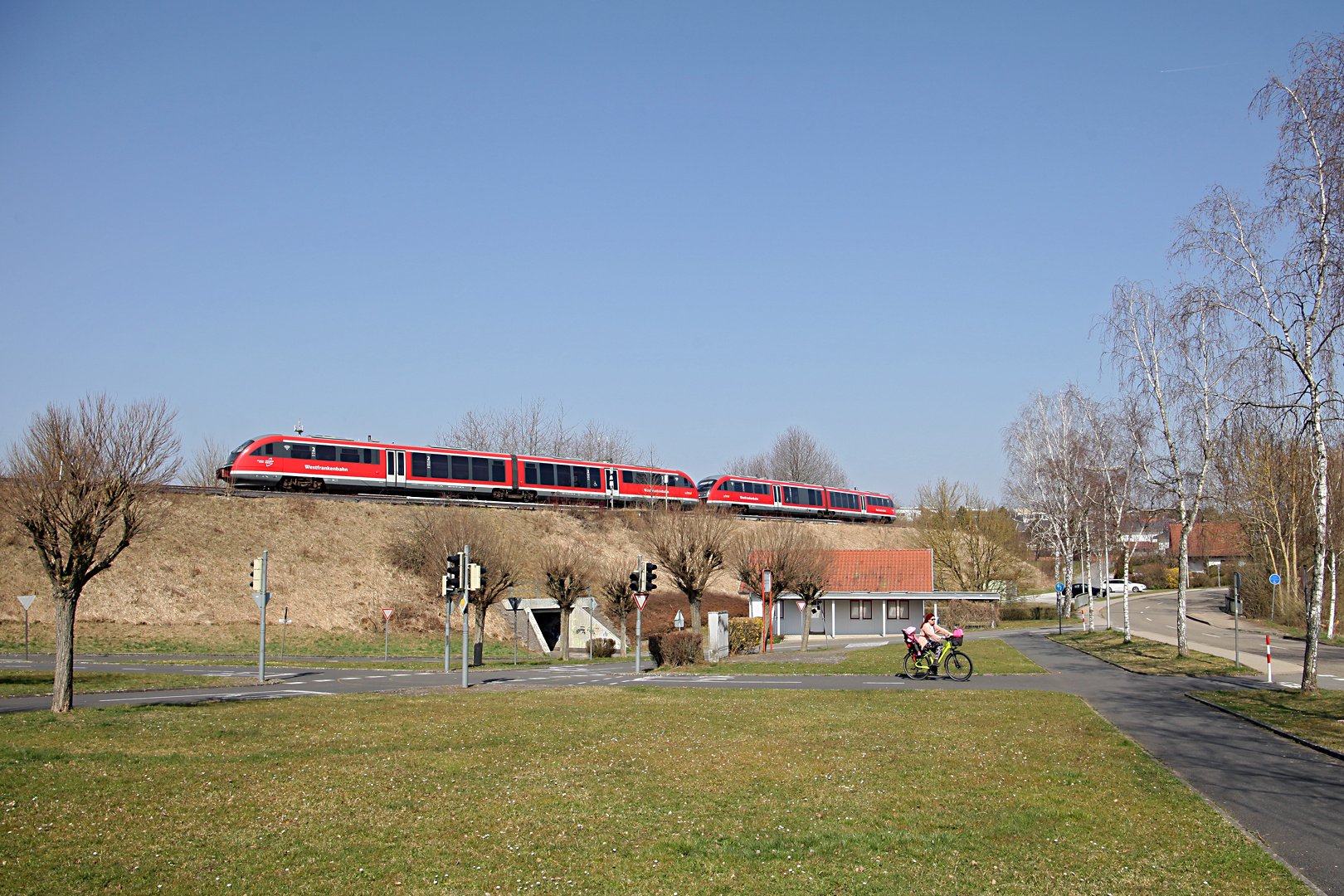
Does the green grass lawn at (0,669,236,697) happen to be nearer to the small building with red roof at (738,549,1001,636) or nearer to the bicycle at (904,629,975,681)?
the bicycle at (904,629,975,681)

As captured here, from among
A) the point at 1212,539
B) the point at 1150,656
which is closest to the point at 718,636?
the point at 1150,656

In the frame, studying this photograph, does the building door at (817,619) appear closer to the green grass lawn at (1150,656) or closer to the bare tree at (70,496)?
the green grass lawn at (1150,656)

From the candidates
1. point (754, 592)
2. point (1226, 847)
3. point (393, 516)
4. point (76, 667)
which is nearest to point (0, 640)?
point (76, 667)

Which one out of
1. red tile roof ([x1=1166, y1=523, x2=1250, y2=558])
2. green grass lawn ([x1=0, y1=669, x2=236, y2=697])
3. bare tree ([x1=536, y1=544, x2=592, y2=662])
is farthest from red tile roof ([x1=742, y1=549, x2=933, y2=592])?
green grass lawn ([x1=0, y1=669, x2=236, y2=697])

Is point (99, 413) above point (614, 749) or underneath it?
above

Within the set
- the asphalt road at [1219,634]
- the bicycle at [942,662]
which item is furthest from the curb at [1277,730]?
the bicycle at [942,662]

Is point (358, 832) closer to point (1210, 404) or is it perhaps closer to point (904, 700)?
point (904, 700)

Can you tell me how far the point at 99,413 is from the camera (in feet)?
54.9

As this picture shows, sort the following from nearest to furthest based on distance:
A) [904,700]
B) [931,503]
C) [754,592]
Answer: [904,700]
[754,592]
[931,503]

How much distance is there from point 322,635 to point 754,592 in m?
20.6

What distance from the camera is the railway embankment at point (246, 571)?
130 feet

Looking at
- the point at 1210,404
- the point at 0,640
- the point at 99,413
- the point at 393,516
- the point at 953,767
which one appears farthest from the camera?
the point at 393,516

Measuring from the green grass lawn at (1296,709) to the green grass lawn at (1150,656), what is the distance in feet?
18.7

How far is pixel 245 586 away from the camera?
4397cm
